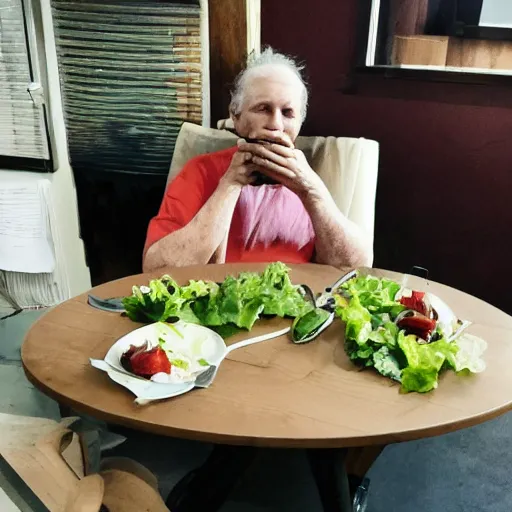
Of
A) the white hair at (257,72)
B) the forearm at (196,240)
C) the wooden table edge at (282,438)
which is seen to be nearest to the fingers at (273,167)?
the forearm at (196,240)

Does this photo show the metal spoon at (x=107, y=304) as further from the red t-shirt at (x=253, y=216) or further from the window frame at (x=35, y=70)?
the window frame at (x=35, y=70)

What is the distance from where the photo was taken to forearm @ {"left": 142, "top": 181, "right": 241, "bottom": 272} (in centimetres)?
151

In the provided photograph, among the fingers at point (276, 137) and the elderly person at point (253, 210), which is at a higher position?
the fingers at point (276, 137)

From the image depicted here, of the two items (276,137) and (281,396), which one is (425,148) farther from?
(281,396)

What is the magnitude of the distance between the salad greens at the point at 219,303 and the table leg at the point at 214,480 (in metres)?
0.34

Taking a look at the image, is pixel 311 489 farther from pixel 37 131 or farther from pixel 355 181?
pixel 37 131

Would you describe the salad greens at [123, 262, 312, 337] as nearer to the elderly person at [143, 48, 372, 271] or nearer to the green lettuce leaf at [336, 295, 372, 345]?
the green lettuce leaf at [336, 295, 372, 345]

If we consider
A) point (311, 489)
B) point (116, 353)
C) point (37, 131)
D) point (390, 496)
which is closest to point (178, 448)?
point (311, 489)

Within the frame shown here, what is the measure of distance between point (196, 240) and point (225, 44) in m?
0.92

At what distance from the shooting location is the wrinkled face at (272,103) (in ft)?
5.37

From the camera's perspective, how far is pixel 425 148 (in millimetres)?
2066

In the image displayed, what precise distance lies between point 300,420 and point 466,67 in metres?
1.51

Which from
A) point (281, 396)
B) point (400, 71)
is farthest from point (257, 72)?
point (281, 396)

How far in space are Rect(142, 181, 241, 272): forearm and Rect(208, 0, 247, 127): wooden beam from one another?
2.43ft
